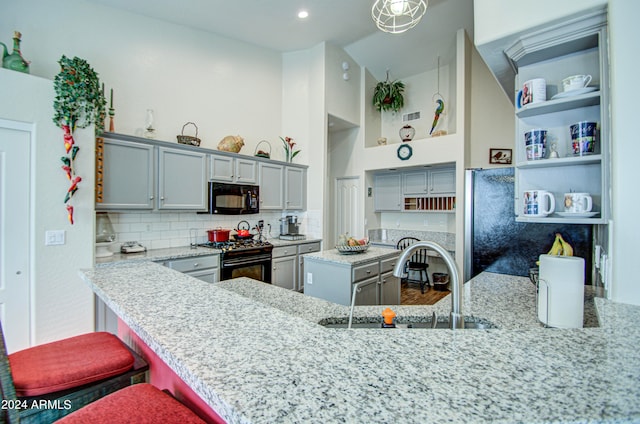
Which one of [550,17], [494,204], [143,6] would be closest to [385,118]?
[494,204]

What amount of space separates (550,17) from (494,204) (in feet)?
5.49

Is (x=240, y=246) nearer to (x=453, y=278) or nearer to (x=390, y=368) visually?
(x=453, y=278)

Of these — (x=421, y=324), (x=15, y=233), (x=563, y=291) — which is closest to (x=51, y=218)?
(x=15, y=233)

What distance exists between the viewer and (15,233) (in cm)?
225

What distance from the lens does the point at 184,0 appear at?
3.47 m

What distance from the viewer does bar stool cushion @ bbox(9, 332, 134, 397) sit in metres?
1.01

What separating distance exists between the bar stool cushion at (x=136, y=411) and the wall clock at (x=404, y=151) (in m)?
4.72

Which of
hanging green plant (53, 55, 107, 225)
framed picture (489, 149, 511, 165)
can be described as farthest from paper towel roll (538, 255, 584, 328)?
framed picture (489, 149, 511, 165)

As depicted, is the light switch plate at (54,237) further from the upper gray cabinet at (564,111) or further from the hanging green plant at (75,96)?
the upper gray cabinet at (564,111)

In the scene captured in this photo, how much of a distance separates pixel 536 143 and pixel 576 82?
0.30 m

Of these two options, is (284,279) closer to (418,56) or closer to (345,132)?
(345,132)

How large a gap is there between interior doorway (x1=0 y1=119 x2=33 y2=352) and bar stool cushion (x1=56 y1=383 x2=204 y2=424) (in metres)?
2.14

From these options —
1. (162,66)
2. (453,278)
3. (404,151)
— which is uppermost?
(162,66)

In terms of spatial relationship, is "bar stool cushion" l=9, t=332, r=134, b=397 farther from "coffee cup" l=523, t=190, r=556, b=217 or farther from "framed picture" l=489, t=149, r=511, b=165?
"framed picture" l=489, t=149, r=511, b=165
